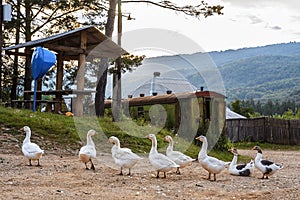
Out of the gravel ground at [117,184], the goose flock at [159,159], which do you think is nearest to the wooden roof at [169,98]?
the gravel ground at [117,184]

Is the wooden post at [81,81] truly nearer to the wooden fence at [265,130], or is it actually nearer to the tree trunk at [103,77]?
the tree trunk at [103,77]

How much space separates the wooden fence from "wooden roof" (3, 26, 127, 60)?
13937mm

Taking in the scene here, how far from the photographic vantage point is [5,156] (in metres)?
11.2

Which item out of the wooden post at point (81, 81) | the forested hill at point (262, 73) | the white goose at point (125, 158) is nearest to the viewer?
the white goose at point (125, 158)

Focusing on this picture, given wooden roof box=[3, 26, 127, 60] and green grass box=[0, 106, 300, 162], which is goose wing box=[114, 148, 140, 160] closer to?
green grass box=[0, 106, 300, 162]

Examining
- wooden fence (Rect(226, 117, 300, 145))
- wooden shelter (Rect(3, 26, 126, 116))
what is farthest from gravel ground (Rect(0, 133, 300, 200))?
wooden fence (Rect(226, 117, 300, 145))

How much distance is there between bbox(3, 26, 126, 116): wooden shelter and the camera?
18000 mm

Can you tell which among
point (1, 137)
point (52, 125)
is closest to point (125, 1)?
point (52, 125)

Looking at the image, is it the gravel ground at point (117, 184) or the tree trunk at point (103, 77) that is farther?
the tree trunk at point (103, 77)

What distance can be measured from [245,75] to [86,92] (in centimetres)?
9462

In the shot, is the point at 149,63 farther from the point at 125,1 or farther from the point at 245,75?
the point at 245,75

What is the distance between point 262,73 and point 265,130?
86572 millimetres

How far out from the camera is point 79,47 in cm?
1909

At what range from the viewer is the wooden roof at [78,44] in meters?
18.0
